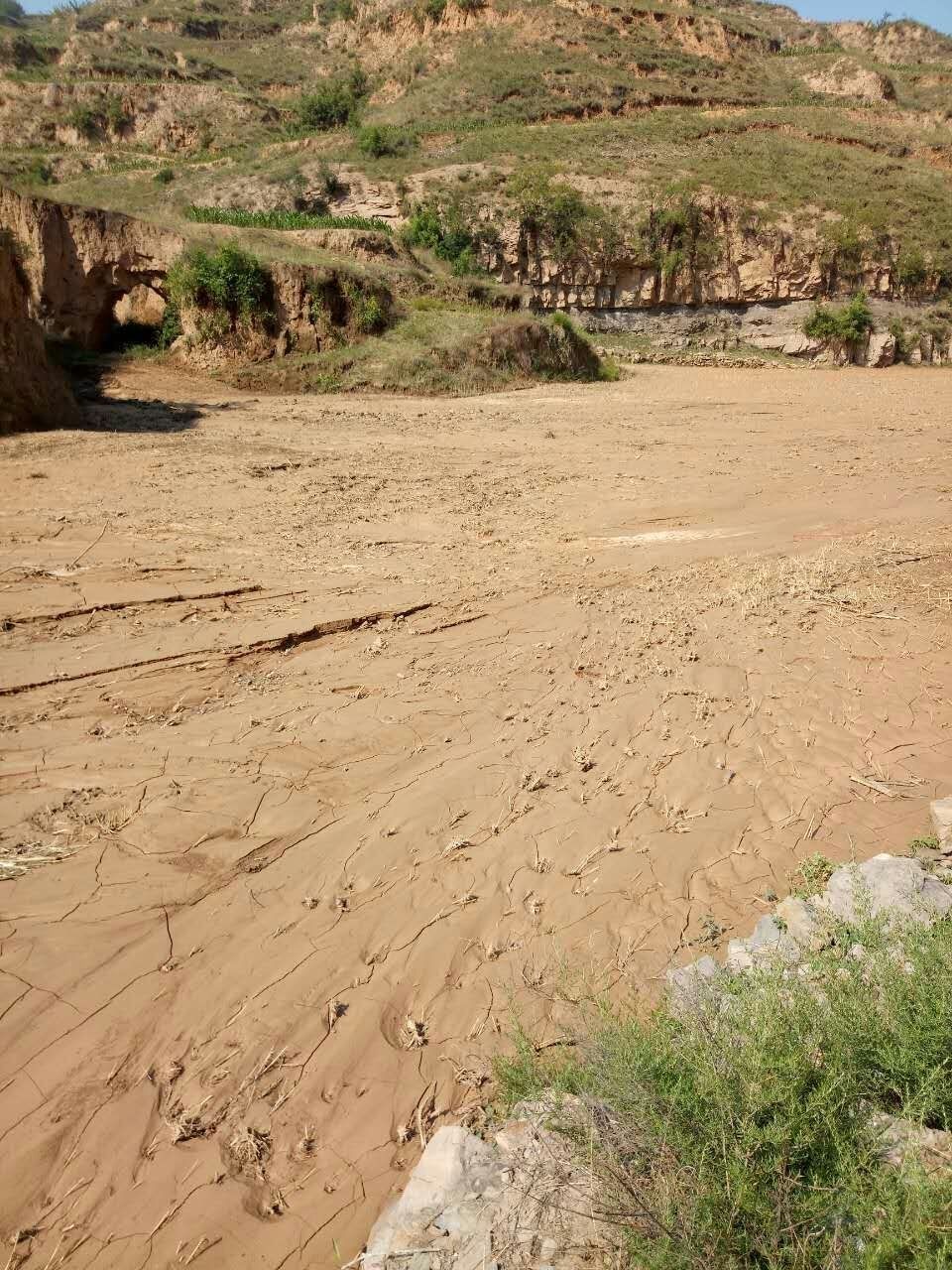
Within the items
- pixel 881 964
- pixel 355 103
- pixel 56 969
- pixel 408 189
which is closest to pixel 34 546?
pixel 56 969

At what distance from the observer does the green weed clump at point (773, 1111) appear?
1.76 metres

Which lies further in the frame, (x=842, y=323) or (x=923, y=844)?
(x=842, y=323)

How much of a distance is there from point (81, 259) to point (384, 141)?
26.0 metres

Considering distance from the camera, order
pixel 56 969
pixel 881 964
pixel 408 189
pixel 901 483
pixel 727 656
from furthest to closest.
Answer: pixel 408 189, pixel 901 483, pixel 727 656, pixel 56 969, pixel 881 964

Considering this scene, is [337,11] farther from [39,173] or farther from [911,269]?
[911,269]

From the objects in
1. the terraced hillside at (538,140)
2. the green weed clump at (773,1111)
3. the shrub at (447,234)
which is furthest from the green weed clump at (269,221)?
the green weed clump at (773,1111)

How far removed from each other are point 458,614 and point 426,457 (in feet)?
15.2

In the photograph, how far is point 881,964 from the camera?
2.47 metres

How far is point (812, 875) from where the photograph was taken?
11.4 ft

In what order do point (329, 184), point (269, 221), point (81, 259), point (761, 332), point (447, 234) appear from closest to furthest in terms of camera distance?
point (81, 259)
point (269, 221)
point (447, 234)
point (761, 332)
point (329, 184)

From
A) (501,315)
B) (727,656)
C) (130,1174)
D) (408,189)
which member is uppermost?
(408,189)

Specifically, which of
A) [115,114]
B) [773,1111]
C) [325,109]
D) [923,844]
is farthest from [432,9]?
[773,1111]

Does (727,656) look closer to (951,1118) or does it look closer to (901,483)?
(951,1118)

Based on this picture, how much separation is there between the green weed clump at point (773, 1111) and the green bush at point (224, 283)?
16.4 m
